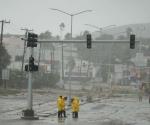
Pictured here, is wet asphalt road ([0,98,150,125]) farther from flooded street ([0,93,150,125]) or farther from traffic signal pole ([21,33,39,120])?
traffic signal pole ([21,33,39,120])

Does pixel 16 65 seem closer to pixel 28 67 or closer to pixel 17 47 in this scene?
pixel 17 47

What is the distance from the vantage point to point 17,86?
92.3 metres

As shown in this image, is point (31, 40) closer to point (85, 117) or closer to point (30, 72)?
point (30, 72)

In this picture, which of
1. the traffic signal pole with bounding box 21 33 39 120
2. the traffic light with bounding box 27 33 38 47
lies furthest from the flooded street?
the traffic light with bounding box 27 33 38 47

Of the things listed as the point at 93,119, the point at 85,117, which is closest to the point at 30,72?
the point at 85,117

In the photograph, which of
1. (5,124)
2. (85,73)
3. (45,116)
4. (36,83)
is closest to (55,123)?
(5,124)

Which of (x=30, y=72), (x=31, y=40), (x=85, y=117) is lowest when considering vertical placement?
(x=85, y=117)

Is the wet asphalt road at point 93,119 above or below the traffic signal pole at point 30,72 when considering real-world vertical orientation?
below

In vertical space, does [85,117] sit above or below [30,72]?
below

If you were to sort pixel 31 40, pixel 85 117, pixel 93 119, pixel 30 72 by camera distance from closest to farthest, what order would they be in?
pixel 93 119 → pixel 30 72 → pixel 31 40 → pixel 85 117

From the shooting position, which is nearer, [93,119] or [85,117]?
[93,119]

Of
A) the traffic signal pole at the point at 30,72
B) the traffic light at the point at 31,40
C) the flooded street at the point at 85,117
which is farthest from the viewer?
the traffic light at the point at 31,40

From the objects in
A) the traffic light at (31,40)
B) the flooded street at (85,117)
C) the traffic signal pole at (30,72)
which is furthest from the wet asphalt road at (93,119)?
the traffic light at (31,40)

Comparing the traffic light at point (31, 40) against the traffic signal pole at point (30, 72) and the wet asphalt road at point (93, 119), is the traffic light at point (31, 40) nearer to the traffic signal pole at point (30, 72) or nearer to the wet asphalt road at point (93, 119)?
the traffic signal pole at point (30, 72)
